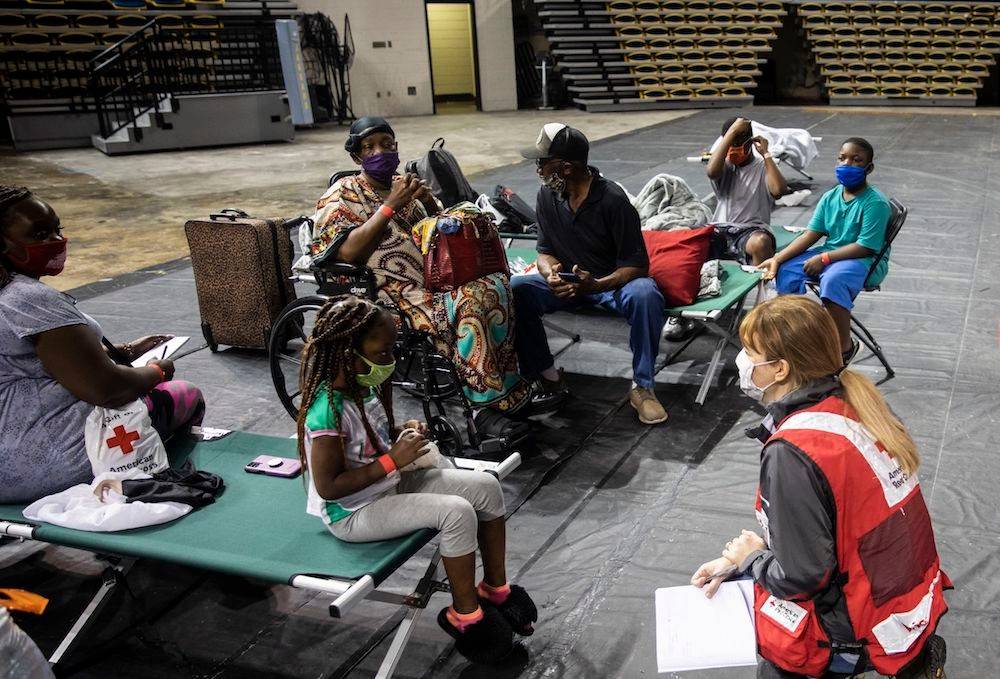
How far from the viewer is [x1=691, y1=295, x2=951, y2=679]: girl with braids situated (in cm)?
159

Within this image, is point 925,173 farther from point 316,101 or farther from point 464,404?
point 316,101

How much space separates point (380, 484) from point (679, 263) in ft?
6.92

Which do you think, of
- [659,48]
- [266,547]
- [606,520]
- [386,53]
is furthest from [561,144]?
[659,48]

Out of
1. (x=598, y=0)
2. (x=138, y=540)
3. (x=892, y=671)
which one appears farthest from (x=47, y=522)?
(x=598, y=0)

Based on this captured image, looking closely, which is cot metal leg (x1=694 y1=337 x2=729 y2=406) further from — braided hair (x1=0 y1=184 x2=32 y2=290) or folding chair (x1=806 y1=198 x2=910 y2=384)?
braided hair (x1=0 y1=184 x2=32 y2=290)

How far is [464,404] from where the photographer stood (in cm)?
348

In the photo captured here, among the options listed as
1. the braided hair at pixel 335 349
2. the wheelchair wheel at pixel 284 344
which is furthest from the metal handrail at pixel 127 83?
the braided hair at pixel 335 349

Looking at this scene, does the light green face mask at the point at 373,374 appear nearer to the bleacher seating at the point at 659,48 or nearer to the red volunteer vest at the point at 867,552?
the red volunteer vest at the point at 867,552

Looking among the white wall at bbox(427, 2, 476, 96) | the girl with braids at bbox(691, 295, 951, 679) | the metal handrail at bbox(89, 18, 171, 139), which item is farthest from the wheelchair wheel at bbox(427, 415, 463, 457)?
the white wall at bbox(427, 2, 476, 96)

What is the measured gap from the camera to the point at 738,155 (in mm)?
4801

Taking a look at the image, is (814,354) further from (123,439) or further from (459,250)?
(459,250)

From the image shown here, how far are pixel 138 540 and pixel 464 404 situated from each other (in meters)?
1.45

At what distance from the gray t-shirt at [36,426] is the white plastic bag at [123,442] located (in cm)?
5

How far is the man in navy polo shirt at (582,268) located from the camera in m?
3.74
